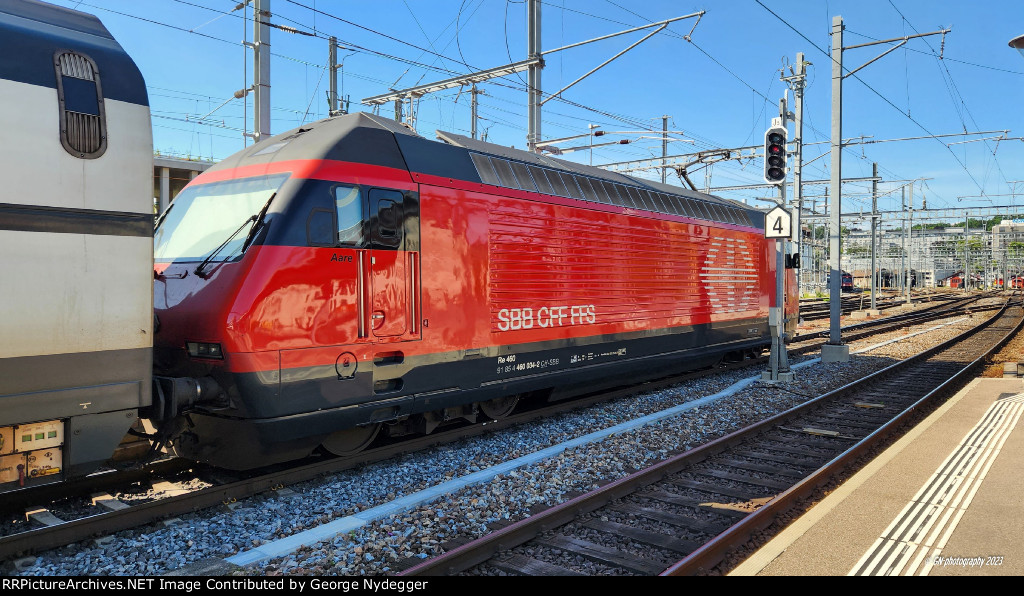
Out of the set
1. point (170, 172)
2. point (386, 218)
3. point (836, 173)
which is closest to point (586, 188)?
point (386, 218)

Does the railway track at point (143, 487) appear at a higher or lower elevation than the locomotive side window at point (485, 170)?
lower

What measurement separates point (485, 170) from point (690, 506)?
456 centimetres

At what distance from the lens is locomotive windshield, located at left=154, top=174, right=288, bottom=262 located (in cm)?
624

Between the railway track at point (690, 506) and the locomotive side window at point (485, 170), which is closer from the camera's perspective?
the railway track at point (690, 506)

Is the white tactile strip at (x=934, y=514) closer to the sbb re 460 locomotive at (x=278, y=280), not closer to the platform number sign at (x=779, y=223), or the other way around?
the sbb re 460 locomotive at (x=278, y=280)

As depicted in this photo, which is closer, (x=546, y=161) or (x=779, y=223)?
(x=546, y=161)

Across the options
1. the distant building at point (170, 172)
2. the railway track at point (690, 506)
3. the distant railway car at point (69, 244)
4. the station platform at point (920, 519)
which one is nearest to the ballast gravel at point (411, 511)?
the railway track at point (690, 506)

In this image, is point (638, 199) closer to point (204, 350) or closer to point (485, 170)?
point (485, 170)

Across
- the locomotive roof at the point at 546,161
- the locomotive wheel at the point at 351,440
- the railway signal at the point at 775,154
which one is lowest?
the locomotive wheel at the point at 351,440

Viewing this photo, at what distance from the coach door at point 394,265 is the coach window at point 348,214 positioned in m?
0.16

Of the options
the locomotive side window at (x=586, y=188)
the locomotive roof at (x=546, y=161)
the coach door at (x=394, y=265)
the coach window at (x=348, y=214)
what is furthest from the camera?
the locomotive side window at (x=586, y=188)

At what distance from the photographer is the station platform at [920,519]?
4336 mm

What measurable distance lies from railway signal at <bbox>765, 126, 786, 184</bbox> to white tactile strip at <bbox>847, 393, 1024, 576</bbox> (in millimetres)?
6343

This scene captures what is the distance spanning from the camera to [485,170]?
822 cm
